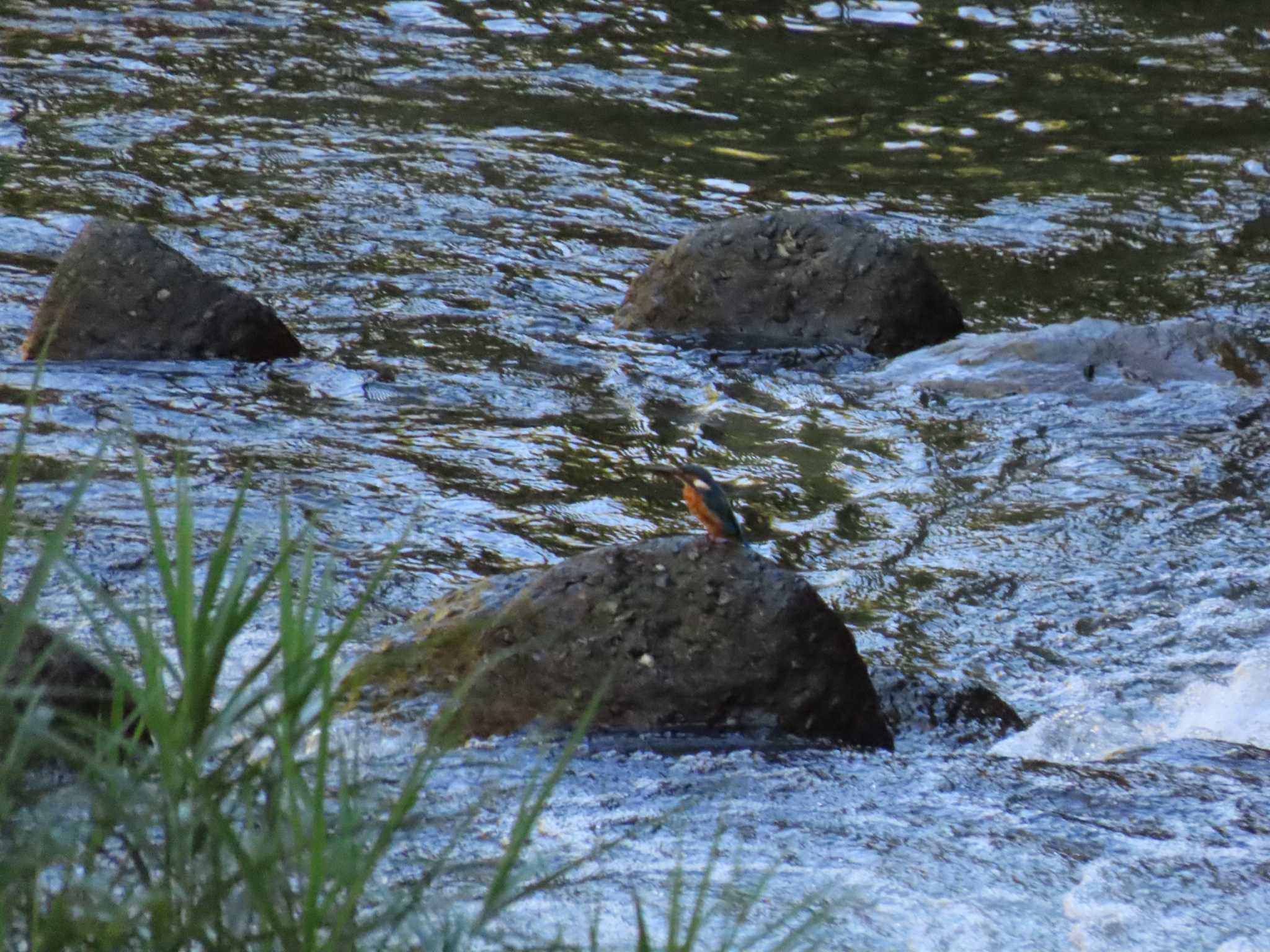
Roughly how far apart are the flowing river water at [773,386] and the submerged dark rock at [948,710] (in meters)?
0.05

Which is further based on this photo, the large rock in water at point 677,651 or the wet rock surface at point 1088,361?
the wet rock surface at point 1088,361

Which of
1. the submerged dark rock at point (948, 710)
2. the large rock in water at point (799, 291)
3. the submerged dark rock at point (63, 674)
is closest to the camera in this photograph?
the submerged dark rock at point (63, 674)

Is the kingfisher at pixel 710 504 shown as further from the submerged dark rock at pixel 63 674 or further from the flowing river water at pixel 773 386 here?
the submerged dark rock at pixel 63 674

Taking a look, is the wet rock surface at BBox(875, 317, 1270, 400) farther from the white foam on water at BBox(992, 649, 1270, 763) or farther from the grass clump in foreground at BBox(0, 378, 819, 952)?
the grass clump in foreground at BBox(0, 378, 819, 952)

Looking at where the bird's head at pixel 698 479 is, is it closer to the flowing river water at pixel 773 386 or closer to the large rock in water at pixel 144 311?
the flowing river water at pixel 773 386

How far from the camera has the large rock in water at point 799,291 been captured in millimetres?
7902

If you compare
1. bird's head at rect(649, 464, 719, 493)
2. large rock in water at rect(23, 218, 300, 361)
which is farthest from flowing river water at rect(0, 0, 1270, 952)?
bird's head at rect(649, 464, 719, 493)

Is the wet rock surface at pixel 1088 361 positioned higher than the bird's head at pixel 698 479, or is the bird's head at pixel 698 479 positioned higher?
the bird's head at pixel 698 479

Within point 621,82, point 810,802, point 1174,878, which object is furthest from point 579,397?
point 621,82

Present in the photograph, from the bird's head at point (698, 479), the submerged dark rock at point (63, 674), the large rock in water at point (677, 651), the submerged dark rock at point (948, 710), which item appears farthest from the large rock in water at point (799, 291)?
the submerged dark rock at point (63, 674)

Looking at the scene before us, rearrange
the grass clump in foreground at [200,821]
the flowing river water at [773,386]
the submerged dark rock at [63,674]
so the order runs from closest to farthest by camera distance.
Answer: the grass clump in foreground at [200,821] → the submerged dark rock at [63,674] → the flowing river water at [773,386]

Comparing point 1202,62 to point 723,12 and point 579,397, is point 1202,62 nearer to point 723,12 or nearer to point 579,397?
point 723,12

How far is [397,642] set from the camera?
484cm

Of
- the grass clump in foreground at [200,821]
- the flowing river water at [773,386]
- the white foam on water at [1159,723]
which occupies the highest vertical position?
the grass clump in foreground at [200,821]
